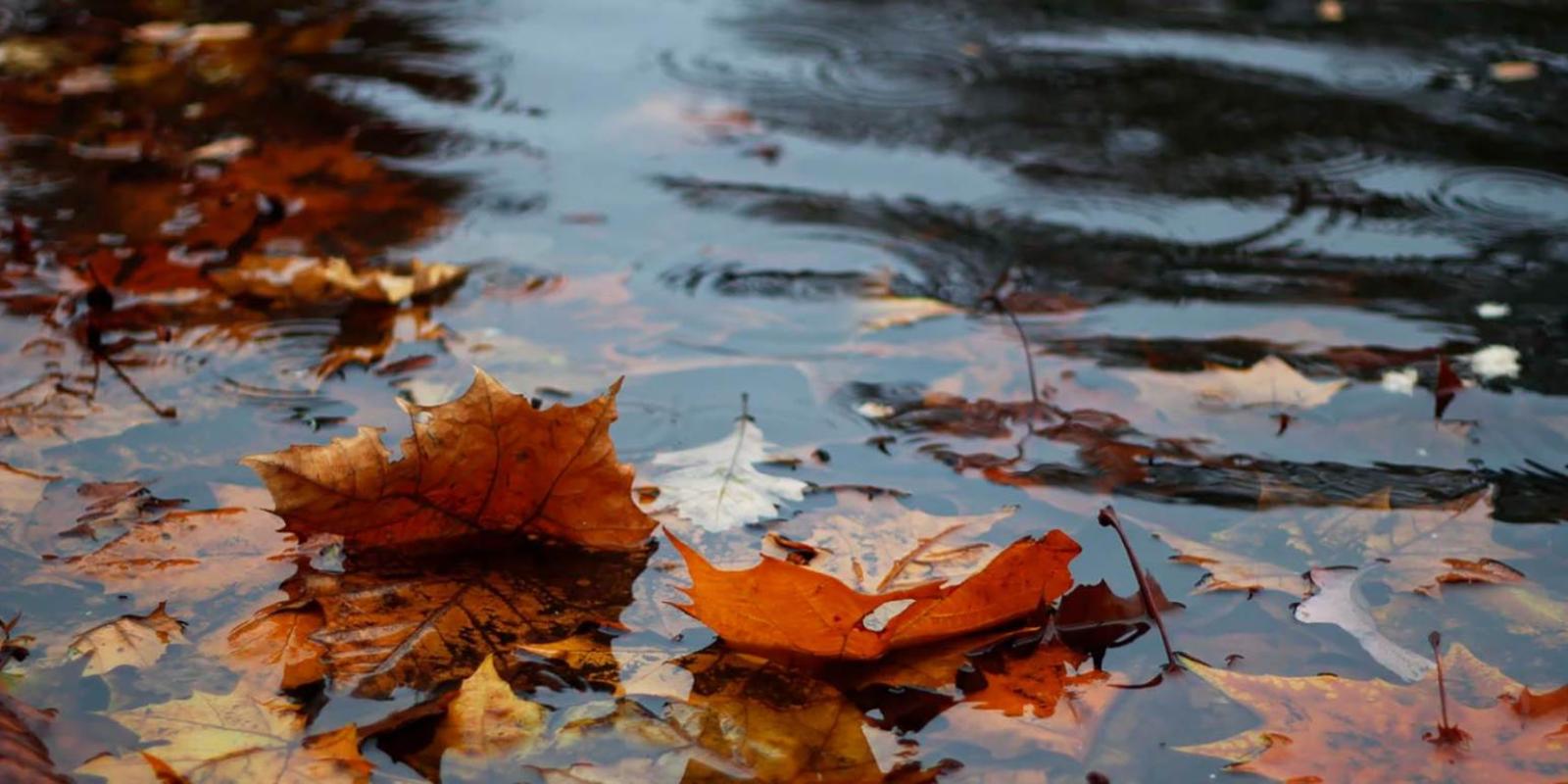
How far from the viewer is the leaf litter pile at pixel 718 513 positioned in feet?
4.76

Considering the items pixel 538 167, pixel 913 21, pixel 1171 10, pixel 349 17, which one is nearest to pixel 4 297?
pixel 538 167

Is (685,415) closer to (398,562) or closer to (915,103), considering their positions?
(398,562)

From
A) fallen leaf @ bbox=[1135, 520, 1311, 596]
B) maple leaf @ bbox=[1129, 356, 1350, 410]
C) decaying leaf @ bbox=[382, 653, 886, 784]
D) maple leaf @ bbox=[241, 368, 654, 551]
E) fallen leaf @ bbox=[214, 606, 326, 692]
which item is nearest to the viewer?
decaying leaf @ bbox=[382, 653, 886, 784]

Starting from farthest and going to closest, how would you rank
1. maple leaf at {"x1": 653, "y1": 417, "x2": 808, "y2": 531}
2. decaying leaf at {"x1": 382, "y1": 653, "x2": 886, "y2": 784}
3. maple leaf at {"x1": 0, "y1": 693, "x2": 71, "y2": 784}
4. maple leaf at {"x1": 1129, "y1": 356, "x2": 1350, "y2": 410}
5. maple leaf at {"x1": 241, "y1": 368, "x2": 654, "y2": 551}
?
maple leaf at {"x1": 1129, "y1": 356, "x2": 1350, "y2": 410} → maple leaf at {"x1": 653, "y1": 417, "x2": 808, "y2": 531} → maple leaf at {"x1": 241, "y1": 368, "x2": 654, "y2": 551} → decaying leaf at {"x1": 382, "y1": 653, "x2": 886, "y2": 784} → maple leaf at {"x1": 0, "y1": 693, "x2": 71, "y2": 784}

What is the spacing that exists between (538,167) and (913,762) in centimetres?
223

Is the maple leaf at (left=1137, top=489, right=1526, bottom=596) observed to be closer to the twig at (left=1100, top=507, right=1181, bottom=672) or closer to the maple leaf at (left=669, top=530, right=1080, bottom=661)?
the twig at (left=1100, top=507, right=1181, bottom=672)

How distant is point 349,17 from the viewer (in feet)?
15.0

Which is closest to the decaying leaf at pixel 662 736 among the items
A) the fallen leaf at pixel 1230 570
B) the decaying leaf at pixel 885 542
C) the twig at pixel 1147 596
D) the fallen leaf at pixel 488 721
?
the fallen leaf at pixel 488 721

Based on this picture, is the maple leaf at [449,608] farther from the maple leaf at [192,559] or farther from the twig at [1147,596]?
the twig at [1147,596]

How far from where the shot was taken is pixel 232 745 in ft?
4.58

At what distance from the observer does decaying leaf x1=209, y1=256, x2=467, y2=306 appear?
254 cm

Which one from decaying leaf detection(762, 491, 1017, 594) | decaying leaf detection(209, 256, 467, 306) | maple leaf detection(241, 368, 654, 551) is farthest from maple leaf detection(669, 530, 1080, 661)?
decaying leaf detection(209, 256, 467, 306)

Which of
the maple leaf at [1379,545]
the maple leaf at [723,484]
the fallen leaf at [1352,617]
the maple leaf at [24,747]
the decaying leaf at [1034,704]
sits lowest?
the maple leaf at [1379,545]

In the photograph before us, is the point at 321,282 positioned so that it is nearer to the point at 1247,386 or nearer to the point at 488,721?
the point at 488,721
